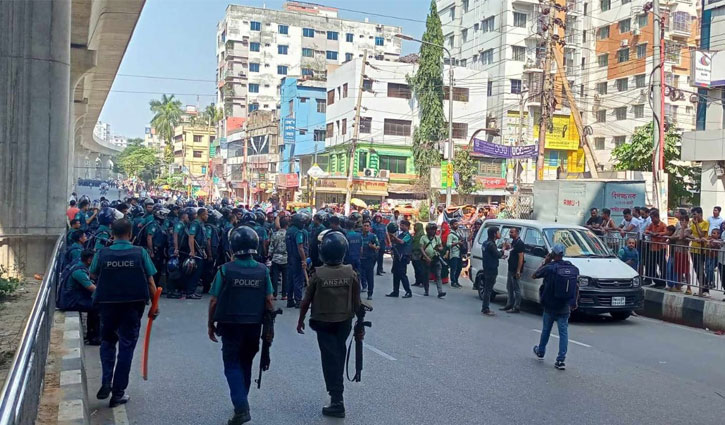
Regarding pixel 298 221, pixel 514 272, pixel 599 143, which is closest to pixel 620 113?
pixel 599 143

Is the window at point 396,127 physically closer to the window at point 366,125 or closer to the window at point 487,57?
the window at point 366,125

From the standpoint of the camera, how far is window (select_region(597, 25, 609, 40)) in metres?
54.1

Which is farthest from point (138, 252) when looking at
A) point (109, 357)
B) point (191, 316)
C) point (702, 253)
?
point (702, 253)

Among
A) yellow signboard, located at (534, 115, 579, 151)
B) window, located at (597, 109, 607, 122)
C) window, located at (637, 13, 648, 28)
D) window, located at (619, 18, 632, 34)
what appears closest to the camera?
window, located at (637, 13, 648, 28)

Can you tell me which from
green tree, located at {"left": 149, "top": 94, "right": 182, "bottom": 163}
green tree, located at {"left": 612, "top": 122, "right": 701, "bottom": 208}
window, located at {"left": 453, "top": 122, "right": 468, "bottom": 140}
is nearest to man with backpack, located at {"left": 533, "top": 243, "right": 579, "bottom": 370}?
green tree, located at {"left": 612, "top": 122, "right": 701, "bottom": 208}

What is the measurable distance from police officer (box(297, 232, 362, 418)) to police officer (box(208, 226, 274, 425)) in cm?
50

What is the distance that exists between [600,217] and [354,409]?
12604 mm

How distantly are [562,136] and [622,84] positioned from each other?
19.7 ft

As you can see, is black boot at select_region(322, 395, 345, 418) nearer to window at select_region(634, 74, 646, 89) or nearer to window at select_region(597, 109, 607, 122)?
window at select_region(634, 74, 646, 89)

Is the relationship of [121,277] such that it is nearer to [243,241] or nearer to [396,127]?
[243,241]

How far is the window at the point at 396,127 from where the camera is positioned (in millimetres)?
49656

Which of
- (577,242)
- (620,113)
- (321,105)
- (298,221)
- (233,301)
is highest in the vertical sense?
(321,105)

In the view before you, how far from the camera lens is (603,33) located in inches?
2146

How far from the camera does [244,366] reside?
5797 mm
